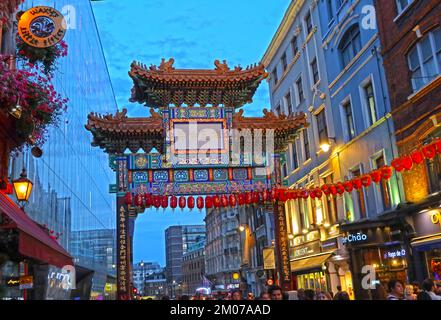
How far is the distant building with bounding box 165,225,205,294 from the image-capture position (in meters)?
132

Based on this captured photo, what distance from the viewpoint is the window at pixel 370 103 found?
22.1m

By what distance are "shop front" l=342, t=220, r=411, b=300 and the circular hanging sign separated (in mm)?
15165

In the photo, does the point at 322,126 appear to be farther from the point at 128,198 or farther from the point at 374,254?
the point at 128,198

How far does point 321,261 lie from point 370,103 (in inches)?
356

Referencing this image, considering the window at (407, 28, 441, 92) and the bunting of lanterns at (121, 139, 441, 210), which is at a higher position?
the window at (407, 28, 441, 92)

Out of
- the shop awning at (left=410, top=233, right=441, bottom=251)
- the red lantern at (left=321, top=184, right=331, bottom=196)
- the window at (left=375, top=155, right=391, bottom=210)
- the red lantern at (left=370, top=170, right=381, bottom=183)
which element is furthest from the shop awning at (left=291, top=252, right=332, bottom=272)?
the red lantern at (left=370, top=170, right=381, bottom=183)

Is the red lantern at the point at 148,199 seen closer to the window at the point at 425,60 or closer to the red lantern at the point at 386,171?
the red lantern at the point at 386,171

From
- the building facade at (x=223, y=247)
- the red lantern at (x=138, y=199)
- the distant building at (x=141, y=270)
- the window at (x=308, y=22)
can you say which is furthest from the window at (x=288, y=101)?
the distant building at (x=141, y=270)

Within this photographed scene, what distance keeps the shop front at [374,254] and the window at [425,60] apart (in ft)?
19.5

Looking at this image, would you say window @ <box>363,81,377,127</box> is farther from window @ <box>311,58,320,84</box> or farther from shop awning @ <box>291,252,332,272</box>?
shop awning @ <box>291,252,332,272</box>

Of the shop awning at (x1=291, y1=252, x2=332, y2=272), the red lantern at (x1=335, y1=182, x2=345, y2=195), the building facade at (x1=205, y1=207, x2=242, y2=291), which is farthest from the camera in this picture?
the building facade at (x1=205, y1=207, x2=242, y2=291)

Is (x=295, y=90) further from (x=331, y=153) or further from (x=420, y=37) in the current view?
(x=420, y=37)

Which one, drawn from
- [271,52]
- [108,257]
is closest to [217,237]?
[108,257]
